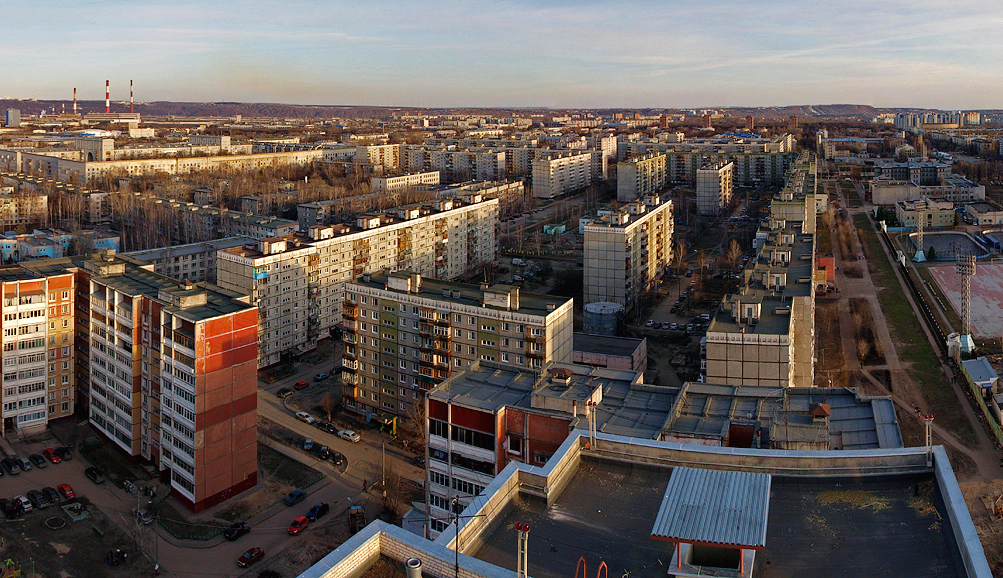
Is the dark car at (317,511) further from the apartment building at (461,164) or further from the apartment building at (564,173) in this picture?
the apartment building at (461,164)

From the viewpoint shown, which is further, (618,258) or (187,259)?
(187,259)

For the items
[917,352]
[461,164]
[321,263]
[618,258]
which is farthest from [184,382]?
[461,164]

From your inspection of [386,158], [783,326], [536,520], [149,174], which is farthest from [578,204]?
[536,520]

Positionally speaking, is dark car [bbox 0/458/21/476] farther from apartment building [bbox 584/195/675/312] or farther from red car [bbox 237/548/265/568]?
apartment building [bbox 584/195/675/312]

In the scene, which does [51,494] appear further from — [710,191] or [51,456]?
[710,191]

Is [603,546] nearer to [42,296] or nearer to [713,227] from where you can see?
[42,296]

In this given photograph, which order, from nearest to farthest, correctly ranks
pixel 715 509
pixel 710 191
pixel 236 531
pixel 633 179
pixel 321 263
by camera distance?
pixel 715 509
pixel 236 531
pixel 321 263
pixel 710 191
pixel 633 179

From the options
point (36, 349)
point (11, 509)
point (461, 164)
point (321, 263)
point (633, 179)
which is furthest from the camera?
point (461, 164)

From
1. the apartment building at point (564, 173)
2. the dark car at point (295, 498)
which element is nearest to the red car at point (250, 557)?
the dark car at point (295, 498)
